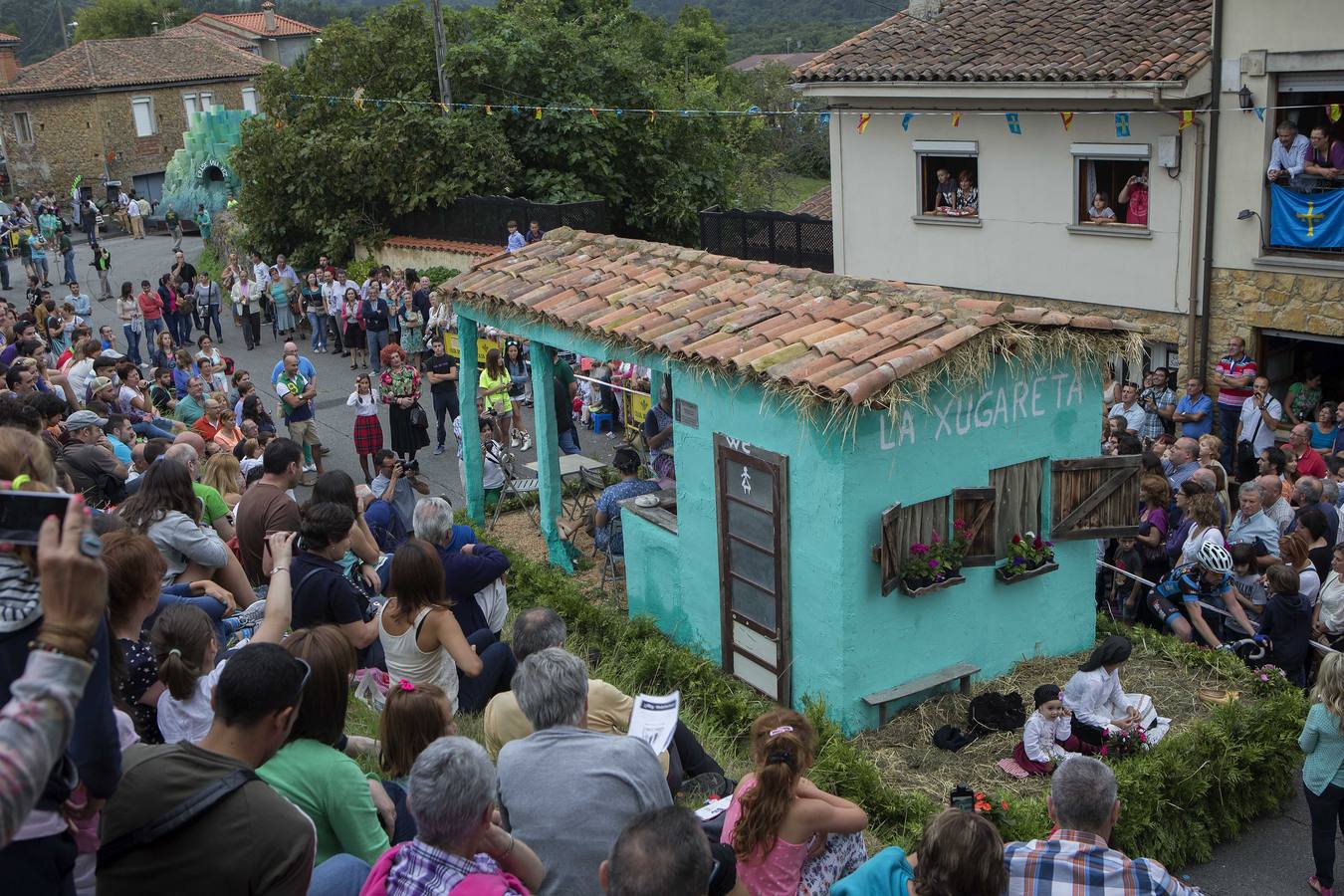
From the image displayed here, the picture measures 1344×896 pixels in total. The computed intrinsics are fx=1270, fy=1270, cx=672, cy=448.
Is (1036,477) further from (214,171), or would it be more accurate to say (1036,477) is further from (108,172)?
(108,172)

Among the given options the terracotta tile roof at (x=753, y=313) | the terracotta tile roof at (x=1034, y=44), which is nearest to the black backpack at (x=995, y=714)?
the terracotta tile roof at (x=753, y=313)

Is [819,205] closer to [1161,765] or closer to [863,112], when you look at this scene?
[863,112]

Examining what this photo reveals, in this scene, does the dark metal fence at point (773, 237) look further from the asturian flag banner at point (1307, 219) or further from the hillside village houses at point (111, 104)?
the hillside village houses at point (111, 104)

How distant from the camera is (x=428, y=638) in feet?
20.9

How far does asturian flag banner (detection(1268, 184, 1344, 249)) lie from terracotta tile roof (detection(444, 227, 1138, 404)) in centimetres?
684

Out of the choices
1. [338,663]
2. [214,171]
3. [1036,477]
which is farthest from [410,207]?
[338,663]

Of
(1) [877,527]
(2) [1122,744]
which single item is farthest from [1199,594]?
(1) [877,527]

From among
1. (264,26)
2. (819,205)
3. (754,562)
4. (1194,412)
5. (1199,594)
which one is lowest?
(1199,594)

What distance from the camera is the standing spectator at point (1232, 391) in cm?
1445

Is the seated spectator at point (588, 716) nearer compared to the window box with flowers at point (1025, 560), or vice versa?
the seated spectator at point (588, 716)

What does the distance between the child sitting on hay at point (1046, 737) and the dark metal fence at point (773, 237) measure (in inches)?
Answer: 533

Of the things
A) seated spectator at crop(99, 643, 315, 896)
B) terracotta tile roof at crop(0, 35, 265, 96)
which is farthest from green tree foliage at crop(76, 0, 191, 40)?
seated spectator at crop(99, 643, 315, 896)

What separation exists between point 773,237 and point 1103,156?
7.22 metres

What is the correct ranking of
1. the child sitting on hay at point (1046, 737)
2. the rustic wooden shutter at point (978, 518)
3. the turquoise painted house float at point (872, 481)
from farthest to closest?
the rustic wooden shutter at point (978, 518) → the turquoise painted house float at point (872, 481) → the child sitting on hay at point (1046, 737)
